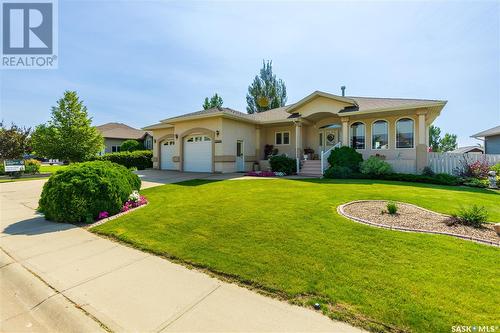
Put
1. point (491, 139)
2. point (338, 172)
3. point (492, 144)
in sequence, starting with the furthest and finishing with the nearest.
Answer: point (491, 139)
point (492, 144)
point (338, 172)

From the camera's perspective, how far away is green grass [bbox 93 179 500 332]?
2668 mm

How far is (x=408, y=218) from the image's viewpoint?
5551 mm

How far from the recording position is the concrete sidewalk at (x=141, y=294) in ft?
8.52

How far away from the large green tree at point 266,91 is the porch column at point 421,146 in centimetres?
2455

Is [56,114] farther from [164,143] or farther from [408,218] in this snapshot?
[408,218]

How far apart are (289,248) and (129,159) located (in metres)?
22.8

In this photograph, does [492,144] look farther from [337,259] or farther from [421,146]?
[337,259]

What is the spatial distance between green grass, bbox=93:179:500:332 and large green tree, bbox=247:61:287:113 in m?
31.8

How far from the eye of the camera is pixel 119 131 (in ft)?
121

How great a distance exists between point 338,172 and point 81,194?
12.1 m

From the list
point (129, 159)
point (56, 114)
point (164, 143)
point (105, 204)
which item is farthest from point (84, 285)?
point (56, 114)

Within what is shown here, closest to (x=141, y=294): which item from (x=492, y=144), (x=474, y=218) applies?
(x=474, y=218)

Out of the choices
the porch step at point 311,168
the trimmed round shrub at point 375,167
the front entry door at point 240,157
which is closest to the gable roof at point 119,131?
the front entry door at point 240,157

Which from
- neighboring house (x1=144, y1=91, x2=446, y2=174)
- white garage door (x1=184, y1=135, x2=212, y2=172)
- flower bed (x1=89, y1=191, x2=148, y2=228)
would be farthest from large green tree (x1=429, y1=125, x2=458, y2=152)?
flower bed (x1=89, y1=191, x2=148, y2=228)
